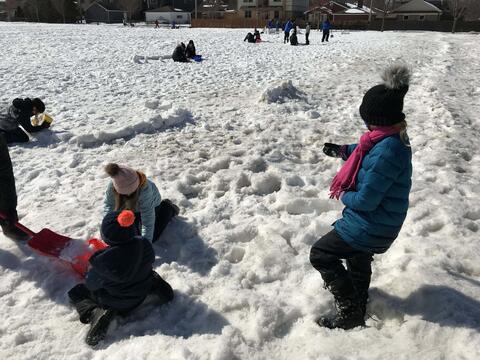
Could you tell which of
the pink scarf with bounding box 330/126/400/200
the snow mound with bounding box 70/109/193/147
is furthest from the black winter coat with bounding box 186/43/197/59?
the pink scarf with bounding box 330/126/400/200

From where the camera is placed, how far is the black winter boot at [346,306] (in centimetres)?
290

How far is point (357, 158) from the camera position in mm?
2748

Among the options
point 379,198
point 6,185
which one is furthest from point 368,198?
point 6,185

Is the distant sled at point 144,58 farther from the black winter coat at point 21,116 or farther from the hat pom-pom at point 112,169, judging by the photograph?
the hat pom-pom at point 112,169

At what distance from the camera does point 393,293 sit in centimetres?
317

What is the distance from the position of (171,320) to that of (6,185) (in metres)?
2.26

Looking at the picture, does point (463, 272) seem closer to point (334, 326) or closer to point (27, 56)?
point (334, 326)

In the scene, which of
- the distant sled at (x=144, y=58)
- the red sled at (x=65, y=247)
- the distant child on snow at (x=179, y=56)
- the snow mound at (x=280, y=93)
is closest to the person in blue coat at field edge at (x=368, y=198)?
the red sled at (x=65, y=247)

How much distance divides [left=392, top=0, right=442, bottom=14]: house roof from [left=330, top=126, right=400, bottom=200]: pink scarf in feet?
256

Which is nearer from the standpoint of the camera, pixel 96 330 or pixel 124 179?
pixel 96 330

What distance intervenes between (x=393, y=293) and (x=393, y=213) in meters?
0.83

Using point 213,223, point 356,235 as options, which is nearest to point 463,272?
point 356,235

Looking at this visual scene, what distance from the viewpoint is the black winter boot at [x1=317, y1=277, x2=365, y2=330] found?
2.90 m

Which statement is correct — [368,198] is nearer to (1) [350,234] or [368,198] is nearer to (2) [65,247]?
(1) [350,234]
